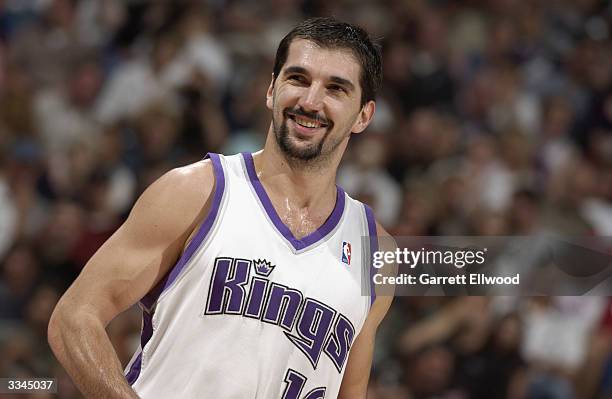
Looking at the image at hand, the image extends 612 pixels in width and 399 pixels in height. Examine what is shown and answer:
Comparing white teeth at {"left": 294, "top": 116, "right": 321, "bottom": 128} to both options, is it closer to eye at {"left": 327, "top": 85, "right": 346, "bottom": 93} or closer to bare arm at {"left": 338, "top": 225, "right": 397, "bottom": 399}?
eye at {"left": 327, "top": 85, "right": 346, "bottom": 93}

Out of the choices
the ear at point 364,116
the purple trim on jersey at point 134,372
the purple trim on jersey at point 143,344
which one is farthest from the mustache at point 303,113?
the purple trim on jersey at point 134,372

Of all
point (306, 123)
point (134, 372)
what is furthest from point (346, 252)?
point (134, 372)

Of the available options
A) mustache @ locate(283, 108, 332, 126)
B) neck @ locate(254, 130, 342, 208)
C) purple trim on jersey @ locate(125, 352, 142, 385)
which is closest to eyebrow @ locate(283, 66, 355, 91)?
mustache @ locate(283, 108, 332, 126)

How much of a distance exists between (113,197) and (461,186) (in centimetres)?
278

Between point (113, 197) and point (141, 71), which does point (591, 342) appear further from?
point (141, 71)

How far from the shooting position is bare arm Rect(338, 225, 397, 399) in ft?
12.6

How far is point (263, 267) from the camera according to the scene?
137 inches

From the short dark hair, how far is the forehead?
0.07 ft

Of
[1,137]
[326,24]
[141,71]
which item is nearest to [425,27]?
[141,71]

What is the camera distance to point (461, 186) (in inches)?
311

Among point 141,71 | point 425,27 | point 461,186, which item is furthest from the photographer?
point 425,27

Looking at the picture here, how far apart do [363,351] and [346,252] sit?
432 millimetres

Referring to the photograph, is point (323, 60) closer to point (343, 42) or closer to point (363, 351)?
point (343, 42)

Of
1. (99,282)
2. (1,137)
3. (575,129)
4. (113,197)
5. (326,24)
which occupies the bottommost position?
(99,282)
